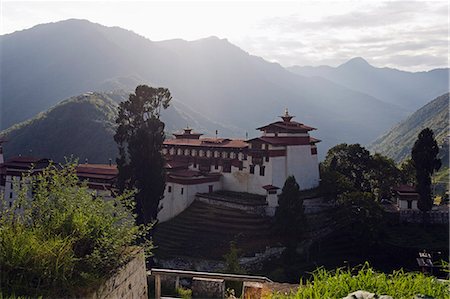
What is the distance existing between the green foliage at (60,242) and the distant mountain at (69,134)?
91493 millimetres

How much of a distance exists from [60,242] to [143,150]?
28267 mm

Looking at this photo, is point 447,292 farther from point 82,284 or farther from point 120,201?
point 120,201

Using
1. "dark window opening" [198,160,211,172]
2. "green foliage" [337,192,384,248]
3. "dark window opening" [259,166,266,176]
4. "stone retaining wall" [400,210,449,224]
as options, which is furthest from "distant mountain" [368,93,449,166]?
"green foliage" [337,192,384,248]

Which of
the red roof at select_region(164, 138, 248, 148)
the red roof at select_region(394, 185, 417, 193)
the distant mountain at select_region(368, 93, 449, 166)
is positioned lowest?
the red roof at select_region(394, 185, 417, 193)

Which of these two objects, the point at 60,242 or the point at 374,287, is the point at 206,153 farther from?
the point at 60,242

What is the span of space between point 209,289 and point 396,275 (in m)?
3.57

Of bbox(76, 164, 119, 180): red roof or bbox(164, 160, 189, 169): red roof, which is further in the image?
bbox(164, 160, 189, 169): red roof

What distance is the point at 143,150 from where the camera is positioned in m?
33.5

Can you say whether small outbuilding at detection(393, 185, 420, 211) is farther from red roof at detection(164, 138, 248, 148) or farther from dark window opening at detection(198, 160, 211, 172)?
dark window opening at detection(198, 160, 211, 172)

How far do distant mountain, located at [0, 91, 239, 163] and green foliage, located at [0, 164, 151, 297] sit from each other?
9149 cm

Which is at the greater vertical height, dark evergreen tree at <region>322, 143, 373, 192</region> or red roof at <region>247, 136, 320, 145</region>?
red roof at <region>247, 136, 320, 145</region>

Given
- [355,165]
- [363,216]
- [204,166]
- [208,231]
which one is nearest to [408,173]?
[355,165]

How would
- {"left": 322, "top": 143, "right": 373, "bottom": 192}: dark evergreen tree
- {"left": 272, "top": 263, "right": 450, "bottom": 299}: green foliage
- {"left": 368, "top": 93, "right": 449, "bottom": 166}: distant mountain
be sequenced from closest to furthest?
1. {"left": 272, "top": 263, "right": 450, "bottom": 299}: green foliage
2. {"left": 322, "top": 143, "right": 373, "bottom": 192}: dark evergreen tree
3. {"left": 368, "top": 93, "right": 449, "bottom": 166}: distant mountain

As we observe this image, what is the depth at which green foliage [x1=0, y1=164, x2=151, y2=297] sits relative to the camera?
534cm
